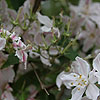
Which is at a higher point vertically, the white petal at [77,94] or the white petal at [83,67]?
the white petal at [83,67]

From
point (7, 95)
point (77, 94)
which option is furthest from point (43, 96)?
point (77, 94)

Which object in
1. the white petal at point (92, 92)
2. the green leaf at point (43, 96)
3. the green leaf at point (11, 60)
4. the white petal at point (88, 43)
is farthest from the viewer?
the white petal at point (88, 43)

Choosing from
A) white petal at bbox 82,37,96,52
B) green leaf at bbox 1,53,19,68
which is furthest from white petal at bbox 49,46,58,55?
white petal at bbox 82,37,96,52

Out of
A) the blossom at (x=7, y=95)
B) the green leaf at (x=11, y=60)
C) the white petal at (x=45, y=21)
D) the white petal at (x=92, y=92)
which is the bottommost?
the blossom at (x=7, y=95)

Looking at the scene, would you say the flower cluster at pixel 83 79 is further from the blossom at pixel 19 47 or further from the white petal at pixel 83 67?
the blossom at pixel 19 47

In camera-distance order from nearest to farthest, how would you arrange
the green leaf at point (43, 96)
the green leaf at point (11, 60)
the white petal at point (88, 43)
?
the green leaf at point (11, 60), the green leaf at point (43, 96), the white petal at point (88, 43)

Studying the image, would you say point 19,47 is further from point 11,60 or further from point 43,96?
point 43,96

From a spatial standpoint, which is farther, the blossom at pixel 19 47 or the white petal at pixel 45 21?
the white petal at pixel 45 21

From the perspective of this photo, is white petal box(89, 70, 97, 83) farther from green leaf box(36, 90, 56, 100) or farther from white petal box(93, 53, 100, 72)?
green leaf box(36, 90, 56, 100)

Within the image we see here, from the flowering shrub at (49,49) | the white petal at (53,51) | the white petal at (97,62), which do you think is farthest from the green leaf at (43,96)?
the white petal at (97,62)
